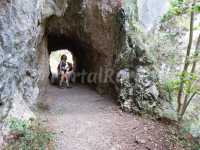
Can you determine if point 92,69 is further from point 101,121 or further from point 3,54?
point 3,54

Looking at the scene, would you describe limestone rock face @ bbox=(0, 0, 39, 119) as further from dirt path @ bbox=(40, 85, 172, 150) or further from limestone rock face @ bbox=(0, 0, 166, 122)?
dirt path @ bbox=(40, 85, 172, 150)

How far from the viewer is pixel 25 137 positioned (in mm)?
5504

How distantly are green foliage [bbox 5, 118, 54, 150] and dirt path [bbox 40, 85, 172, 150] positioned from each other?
39cm

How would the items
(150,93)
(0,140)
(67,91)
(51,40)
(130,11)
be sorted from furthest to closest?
(51,40) → (67,91) → (130,11) → (150,93) → (0,140)

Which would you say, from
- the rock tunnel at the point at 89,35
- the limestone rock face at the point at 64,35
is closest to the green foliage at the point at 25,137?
the limestone rock face at the point at 64,35

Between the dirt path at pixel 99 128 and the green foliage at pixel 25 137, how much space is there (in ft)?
1.29

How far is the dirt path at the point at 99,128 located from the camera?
6.25 metres

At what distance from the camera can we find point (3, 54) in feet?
18.0

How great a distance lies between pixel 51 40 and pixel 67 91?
355 centimetres

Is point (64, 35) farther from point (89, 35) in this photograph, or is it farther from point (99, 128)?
point (99, 128)

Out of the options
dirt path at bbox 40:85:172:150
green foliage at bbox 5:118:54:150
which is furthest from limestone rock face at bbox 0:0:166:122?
dirt path at bbox 40:85:172:150

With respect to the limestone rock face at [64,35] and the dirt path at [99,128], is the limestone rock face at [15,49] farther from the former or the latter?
the dirt path at [99,128]

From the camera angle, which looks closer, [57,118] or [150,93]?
[57,118]

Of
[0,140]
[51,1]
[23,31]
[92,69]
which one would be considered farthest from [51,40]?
[0,140]
